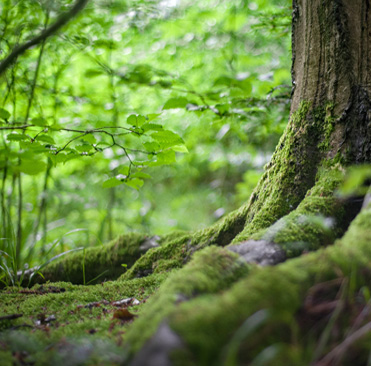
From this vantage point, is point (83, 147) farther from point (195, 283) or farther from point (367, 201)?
point (367, 201)

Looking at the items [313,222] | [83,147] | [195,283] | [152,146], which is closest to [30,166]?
[83,147]

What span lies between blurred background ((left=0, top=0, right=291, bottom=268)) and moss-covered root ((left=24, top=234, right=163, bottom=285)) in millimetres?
260

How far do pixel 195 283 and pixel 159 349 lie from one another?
1.07ft

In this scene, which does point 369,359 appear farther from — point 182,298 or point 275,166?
point 275,166

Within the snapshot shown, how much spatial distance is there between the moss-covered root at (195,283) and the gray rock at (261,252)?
0.09 metres

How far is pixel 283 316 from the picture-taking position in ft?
2.69

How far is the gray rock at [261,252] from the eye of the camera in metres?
1.26

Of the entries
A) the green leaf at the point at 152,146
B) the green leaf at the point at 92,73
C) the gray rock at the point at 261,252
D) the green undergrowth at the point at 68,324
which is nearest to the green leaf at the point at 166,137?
the green leaf at the point at 152,146

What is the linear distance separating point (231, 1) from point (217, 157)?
261 centimetres

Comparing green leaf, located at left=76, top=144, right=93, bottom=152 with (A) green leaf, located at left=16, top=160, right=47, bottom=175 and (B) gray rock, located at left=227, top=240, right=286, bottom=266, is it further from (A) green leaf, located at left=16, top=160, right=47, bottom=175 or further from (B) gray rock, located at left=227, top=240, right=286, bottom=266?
(B) gray rock, located at left=227, top=240, right=286, bottom=266

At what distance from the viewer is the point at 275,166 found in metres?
1.95

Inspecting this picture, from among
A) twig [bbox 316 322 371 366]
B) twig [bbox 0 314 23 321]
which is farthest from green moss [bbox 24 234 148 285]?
twig [bbox 316 322 371 366]

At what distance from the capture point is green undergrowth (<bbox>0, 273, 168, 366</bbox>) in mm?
1023

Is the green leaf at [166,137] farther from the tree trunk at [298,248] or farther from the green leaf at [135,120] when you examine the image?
the tree trunk at [298,248]
